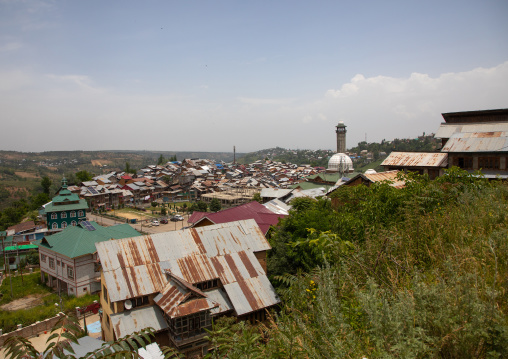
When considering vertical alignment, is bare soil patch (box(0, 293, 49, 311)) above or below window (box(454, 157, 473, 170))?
below

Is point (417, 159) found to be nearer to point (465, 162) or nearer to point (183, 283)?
point (465, 162)

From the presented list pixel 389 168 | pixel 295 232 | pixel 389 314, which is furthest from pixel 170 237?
pixel 389 168

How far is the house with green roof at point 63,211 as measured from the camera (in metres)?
35.2

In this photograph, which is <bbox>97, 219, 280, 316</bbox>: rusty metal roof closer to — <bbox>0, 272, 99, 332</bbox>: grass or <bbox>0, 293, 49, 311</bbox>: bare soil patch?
<bbox>0, 272, 99, 332</bbox>: grass

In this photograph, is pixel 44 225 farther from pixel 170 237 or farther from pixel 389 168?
pixel 389 168

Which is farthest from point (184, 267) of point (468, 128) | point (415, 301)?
point (468, 128)

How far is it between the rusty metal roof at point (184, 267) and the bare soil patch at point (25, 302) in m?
11.6

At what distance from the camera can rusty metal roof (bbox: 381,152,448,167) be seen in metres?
16.5

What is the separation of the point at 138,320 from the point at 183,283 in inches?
74.0

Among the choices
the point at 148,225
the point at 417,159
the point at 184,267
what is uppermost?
the point at 417,159

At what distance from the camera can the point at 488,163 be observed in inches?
577

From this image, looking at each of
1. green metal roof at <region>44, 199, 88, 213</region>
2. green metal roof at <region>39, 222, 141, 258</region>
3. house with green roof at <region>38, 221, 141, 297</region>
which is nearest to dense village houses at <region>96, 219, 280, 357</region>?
house with green roof at <region>38, 221, 141, 297</region>

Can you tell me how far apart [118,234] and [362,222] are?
18399 mm

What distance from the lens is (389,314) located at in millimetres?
2900
